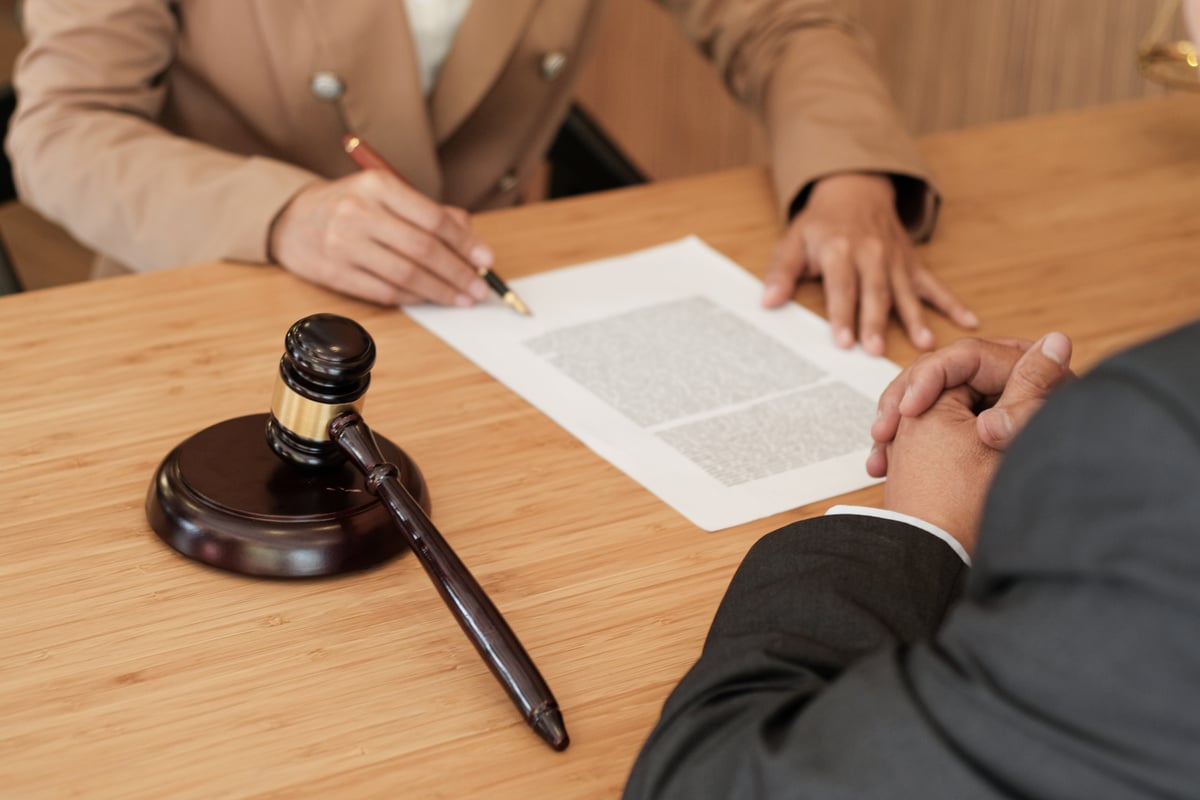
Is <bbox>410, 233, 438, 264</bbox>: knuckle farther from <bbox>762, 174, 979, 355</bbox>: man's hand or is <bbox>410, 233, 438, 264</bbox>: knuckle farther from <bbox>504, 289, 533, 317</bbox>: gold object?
<bbox>762, 174, 979, 355</bbox>: man's hand

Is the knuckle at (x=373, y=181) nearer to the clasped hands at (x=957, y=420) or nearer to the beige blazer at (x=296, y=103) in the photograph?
the beige blazer at (x=296, y=103)

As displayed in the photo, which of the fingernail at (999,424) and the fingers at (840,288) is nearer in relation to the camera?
the fingernail at (999,424)

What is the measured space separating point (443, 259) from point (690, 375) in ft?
0.83

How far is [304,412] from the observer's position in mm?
829

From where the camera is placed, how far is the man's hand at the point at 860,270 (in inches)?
46.7

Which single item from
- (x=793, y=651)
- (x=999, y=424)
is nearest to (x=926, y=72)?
(x=999, y=424)

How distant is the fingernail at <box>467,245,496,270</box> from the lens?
1184mm

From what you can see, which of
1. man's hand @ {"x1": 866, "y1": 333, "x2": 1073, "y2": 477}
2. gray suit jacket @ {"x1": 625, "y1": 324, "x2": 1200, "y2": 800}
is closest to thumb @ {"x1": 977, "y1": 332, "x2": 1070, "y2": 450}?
man's hand @ {"x1": 866, "y1": 333, "x2": 1073, "y2": 477}

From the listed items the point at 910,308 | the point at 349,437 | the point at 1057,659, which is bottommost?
the point at 910,308

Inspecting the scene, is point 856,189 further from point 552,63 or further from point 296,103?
point 296,103

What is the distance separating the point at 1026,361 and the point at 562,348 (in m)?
0.42

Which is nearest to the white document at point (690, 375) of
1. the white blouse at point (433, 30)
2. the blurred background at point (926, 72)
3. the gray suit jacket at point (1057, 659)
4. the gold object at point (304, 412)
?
the gold object at point (304, 412)

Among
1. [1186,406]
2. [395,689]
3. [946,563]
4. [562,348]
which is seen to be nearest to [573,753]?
[395,689]

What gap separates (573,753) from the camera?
69 cm
